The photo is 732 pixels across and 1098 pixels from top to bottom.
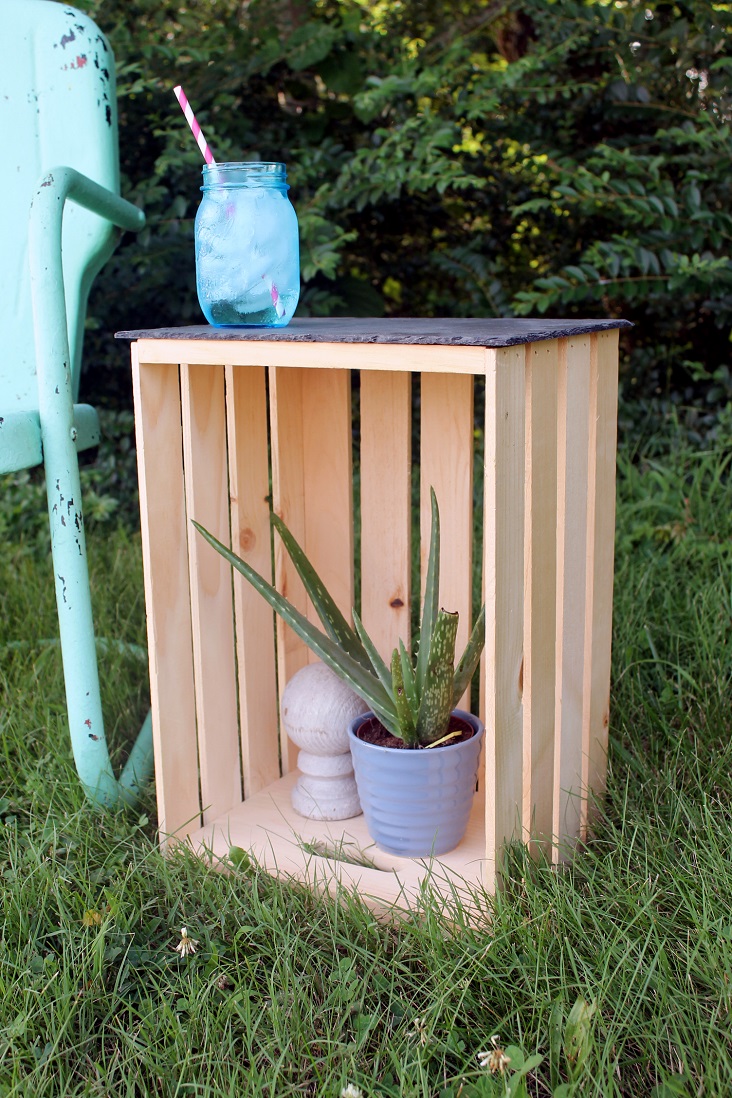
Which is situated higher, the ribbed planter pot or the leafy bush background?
the leafy bush background

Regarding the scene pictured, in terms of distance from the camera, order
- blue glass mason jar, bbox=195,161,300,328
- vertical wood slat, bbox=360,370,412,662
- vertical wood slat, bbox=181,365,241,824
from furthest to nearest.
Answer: vertical wood slat, bbox=360,370,412,662 < vertical wood slat, bbox=181,365,241,824 < blue glass mason jar, bbox=195,161,300,328

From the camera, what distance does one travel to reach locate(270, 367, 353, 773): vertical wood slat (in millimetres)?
1486

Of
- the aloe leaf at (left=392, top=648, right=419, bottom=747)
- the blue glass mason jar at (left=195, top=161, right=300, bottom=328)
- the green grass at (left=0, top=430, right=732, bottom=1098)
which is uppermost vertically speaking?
the blue glass mason jar at (left=195, top=161, right=300, bottom=328)

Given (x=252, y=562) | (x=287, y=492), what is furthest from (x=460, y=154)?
(x=252, y=562)

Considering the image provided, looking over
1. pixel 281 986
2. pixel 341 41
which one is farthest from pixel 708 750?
pixel 341 41

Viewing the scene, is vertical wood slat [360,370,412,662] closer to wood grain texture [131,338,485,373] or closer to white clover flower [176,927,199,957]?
wood grain texture [131,338,485,373]

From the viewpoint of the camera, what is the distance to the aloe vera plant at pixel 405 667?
120 centimetres

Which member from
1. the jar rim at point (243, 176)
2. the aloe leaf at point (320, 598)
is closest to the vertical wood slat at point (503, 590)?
the aloe leaf at point (320, 598)

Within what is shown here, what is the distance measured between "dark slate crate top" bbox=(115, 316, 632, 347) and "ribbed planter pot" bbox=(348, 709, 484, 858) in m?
0.47

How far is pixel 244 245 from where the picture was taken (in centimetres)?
117

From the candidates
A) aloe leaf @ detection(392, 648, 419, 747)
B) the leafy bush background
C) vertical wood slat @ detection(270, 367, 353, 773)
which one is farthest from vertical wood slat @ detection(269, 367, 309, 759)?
the leafy bush background

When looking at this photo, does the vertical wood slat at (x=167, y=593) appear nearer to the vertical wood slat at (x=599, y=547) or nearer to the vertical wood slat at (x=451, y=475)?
the vertical wood slat at (x=451, y=475)

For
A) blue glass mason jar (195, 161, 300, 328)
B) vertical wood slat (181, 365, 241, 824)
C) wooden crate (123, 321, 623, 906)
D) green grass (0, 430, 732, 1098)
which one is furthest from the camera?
vertical wood slat (181, 365, 241, 824)

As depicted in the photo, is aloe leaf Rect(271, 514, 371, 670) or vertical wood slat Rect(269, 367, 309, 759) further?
vertical wood slat Rect(269, 367, 309, 759)
